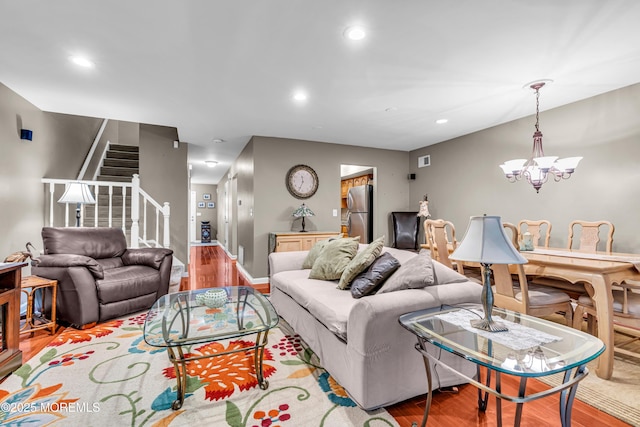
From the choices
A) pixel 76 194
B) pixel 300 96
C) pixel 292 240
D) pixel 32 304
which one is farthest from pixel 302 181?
pixel 32 304

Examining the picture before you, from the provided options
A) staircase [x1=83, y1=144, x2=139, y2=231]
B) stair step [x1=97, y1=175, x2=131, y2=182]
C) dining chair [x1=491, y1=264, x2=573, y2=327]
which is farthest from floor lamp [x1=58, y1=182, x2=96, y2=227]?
dining chair [x1=491, y1=264, x2=573, y2=327]

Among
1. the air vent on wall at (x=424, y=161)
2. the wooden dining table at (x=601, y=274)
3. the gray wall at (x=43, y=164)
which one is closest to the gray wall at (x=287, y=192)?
the air vent on wall at (x=424, y=161)

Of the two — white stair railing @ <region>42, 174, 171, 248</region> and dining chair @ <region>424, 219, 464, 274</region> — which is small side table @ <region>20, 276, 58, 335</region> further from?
dining chair @ <region>424, 219, 464, 274</region>

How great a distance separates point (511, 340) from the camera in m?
1.32

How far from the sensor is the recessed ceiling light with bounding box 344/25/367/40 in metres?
2.12

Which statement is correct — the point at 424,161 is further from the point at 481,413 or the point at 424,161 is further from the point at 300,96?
the point at 481,413

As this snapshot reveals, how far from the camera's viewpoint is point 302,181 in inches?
208

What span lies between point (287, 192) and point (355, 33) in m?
3.25

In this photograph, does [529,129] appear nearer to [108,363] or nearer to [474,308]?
[474,308]

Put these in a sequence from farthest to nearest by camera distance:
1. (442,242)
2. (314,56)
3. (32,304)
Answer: (442,242) → (32,304) → (314,56)

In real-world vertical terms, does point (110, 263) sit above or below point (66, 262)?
below

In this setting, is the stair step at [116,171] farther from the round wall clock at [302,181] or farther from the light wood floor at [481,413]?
the light wood floor at [481,413]

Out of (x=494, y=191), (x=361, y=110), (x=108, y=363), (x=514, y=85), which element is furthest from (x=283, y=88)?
(x=494, y=191)

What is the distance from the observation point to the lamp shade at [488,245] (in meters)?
1.38
